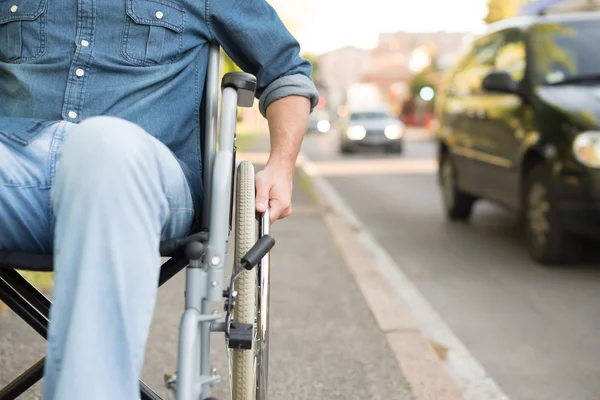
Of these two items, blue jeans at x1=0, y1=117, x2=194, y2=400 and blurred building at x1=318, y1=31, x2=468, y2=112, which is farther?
blurred building at x1=318, y1=31, x2=468, y2=112

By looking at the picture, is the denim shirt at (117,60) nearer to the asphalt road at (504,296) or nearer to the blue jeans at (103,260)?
the blue jeans at (103,260)

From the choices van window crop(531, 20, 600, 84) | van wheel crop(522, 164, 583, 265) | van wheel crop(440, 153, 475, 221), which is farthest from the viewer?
van wheel crop(440, 153, 475, 221)

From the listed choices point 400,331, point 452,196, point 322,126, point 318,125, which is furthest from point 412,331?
point 318,125

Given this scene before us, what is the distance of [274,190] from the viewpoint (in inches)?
85.9

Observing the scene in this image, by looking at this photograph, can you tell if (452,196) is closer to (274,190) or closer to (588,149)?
(588,149)

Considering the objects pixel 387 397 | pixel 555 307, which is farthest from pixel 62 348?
pixel 555 307

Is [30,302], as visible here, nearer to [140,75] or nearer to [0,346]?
[140,75]

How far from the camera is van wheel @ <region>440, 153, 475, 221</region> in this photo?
852 cm

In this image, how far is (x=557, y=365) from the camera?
3936 millimetres

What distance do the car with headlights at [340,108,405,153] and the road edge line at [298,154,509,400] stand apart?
17.9 metres

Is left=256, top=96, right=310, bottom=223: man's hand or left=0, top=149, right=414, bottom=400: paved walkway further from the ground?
left=256, top=96, right=310, bottom=223: man's hand

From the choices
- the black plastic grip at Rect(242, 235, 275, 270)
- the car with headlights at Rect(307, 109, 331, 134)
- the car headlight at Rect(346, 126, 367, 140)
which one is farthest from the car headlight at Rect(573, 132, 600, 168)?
the car with headlights at Rect(307, 109, 331, 134)

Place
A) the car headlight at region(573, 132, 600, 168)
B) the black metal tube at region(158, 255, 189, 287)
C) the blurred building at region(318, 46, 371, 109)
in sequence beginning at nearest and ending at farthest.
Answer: the black metal tube at region(158, 255, 189, 287)
the car headlight at region(573, 132, 600, 168)
the blurred building at region(318, 46, 371, 109)

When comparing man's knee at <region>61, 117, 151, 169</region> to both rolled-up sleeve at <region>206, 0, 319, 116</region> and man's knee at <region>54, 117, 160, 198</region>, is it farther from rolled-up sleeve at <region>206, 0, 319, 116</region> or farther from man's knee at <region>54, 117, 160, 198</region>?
rolled-up sleeve at <region>206, 0, 319, 116</region>
